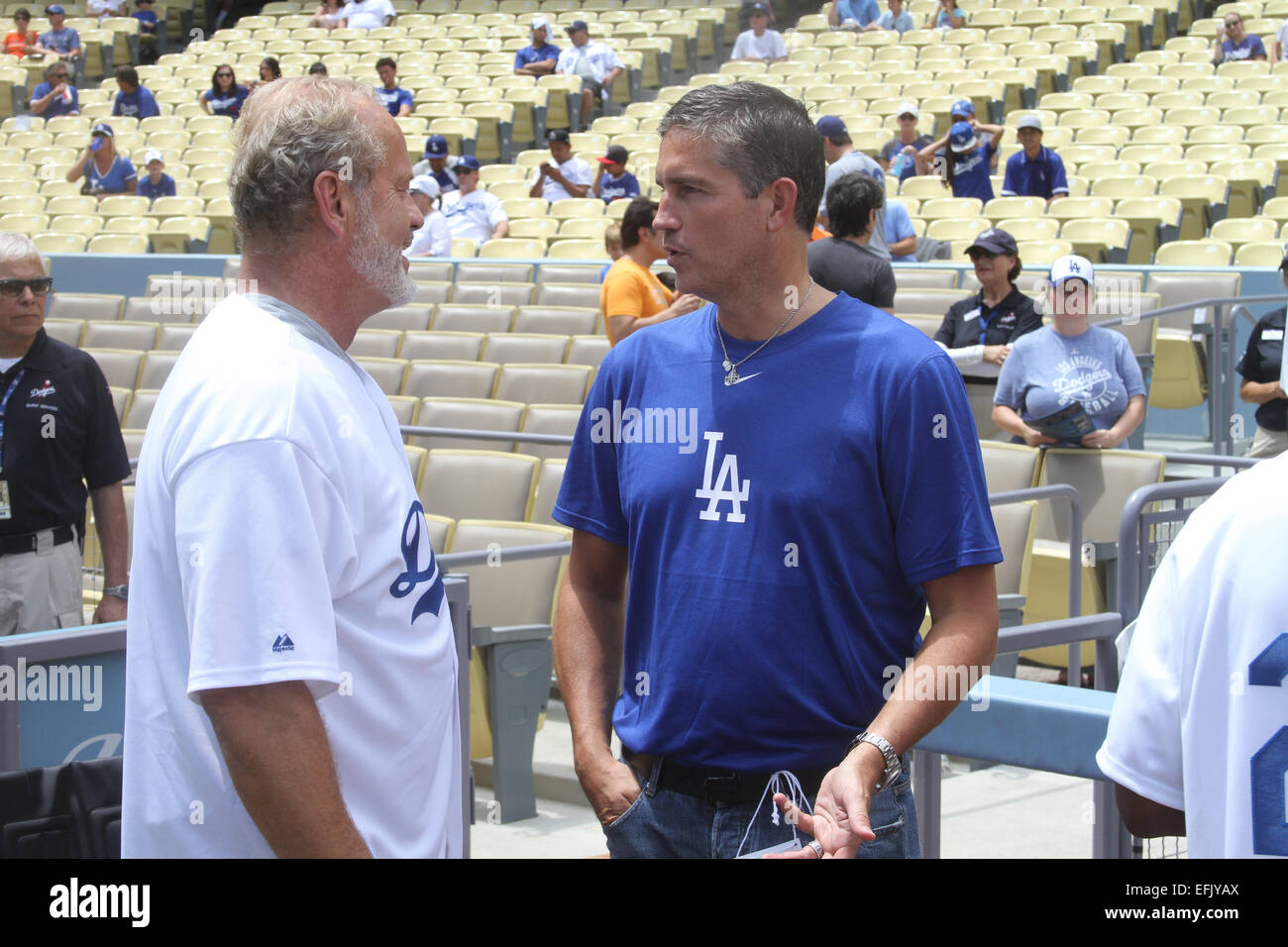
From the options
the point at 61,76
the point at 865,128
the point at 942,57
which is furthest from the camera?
the point at 61,76

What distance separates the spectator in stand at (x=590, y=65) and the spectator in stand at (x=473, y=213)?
4673 millimetres

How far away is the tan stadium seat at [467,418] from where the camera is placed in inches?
270

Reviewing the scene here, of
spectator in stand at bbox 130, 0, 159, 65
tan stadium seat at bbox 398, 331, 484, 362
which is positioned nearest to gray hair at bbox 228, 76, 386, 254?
tan stadium seat at bbox 398, 331, 484, 362

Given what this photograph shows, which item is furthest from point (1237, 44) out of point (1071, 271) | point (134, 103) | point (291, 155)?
point (291, 155)

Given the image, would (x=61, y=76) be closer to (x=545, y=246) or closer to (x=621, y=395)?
A: (x=545, y=246)

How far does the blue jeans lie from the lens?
74.2 inches

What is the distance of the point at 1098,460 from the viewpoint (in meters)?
5.64

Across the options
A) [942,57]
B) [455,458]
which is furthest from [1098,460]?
[942,57]

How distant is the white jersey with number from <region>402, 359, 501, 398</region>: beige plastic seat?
6.10 meters

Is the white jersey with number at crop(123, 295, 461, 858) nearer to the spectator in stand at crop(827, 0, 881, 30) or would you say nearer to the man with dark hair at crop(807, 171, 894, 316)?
the man with dark hair at crop(807, 171, 894, 316)

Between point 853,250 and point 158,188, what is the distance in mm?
10439

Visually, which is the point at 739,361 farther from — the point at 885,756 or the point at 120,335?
the point at 120,335

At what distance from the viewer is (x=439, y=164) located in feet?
41.3

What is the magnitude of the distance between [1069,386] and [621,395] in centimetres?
416
